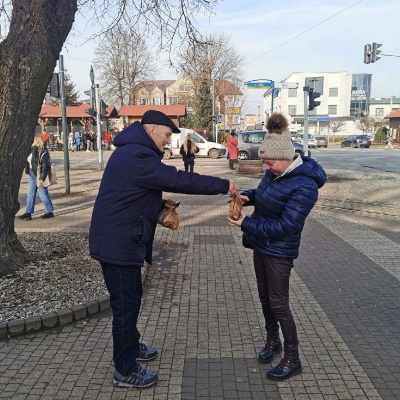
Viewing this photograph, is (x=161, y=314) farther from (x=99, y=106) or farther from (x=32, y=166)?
(x=99, y=106)

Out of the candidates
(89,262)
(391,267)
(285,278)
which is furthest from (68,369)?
(391,267)

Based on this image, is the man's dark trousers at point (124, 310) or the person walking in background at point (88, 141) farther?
the person walking in background at point (88, 141)

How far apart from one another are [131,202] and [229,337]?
1825mm

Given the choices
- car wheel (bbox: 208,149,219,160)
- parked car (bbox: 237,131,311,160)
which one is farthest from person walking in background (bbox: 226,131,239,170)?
car wheel (bbox: 208,149,219,160)

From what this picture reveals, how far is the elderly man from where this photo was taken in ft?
9.43

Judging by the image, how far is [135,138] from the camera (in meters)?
2.93

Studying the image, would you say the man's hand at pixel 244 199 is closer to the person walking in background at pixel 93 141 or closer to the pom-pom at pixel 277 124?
the pom-pom at pixel 277 124

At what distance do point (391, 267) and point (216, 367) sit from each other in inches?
147

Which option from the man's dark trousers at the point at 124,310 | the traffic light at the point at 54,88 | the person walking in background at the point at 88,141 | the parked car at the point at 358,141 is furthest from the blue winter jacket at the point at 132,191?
the parked car at the point at 358,141

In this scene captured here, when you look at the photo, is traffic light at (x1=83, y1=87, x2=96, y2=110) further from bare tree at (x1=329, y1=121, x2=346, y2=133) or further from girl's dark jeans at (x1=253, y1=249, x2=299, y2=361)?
bare tree at (x1=329, y1=121, x2=346, y2=133)

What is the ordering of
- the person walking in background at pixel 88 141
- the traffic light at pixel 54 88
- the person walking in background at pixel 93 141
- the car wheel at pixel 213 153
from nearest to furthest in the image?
the traffic light at pixel 54 88 < the car wheel at pixel 213 153 < the person walking in background at pixel 88 141 < the person walking in background at pixel 93 141

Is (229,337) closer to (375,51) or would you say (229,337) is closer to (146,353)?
(146,353)

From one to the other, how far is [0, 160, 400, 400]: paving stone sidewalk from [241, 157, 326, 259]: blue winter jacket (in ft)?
3.49

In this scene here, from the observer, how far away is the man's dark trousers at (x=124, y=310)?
10.00 ft
